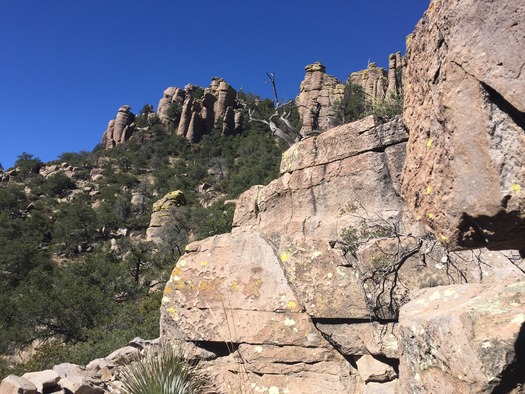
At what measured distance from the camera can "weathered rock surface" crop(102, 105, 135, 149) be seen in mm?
57312

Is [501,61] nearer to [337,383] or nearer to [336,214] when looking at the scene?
[337,383]

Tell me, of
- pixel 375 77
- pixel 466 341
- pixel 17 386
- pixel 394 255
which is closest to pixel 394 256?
pixel 394 255

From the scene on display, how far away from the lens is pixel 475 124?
1.37 m

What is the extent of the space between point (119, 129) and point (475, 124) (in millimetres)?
61042

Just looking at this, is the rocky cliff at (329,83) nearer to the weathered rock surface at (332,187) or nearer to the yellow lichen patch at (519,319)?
the weathered rock surface at (332,187)

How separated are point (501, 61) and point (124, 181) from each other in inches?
1791

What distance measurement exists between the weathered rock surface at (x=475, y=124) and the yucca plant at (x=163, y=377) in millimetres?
3622

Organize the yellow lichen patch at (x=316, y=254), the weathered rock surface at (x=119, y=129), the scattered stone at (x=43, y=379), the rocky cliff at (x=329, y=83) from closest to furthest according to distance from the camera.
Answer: the yellow lichen patch at (x=316, y=254) → the scattered stone at (x=43, y=379) → the rocky cliff at (x=329, y=83) → the weathered rock surface at (x=119, y=129)

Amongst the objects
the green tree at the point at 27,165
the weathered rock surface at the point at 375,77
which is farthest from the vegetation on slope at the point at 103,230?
the weathered rock surface at the point at 375,77

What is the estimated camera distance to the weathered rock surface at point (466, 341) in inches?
85.1

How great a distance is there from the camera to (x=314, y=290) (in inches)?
166

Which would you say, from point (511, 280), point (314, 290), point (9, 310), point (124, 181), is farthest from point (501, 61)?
point (124, 181)

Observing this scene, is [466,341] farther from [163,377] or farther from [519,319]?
[163,377]

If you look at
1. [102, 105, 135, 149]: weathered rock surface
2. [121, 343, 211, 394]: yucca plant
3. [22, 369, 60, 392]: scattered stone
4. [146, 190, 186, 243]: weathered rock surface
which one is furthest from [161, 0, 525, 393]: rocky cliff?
[102, 105, 135, 149]: weathered rock surface
